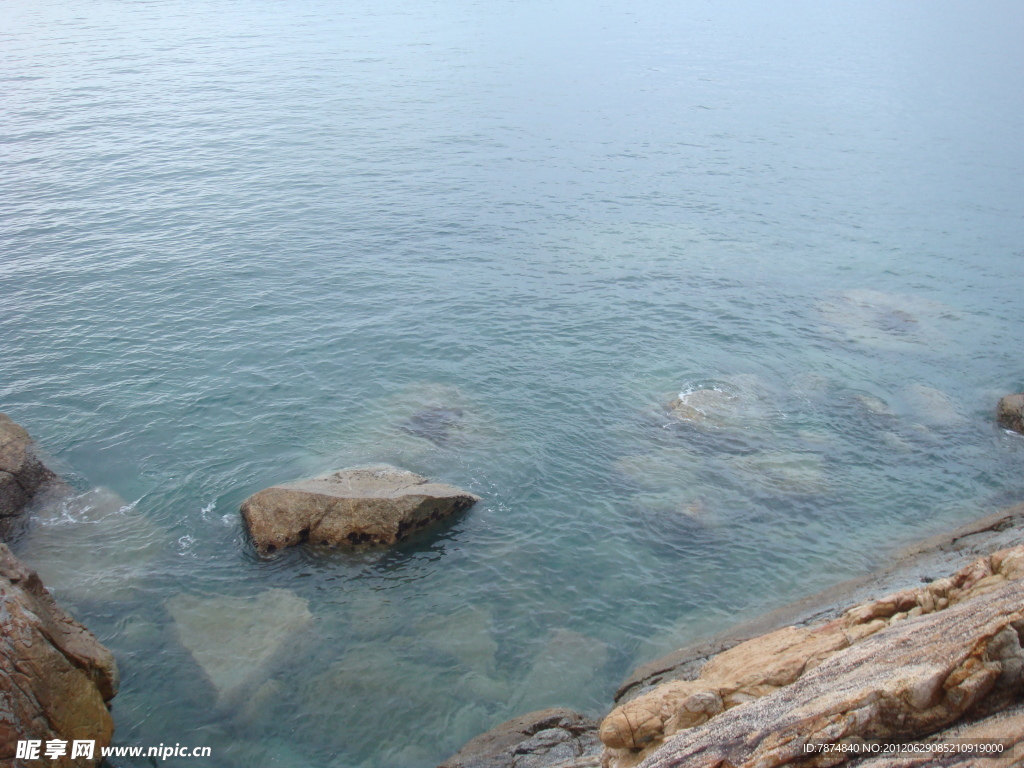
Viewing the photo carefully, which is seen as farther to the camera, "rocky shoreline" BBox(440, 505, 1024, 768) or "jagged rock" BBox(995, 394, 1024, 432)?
"jagged rock" BBox(995, 394, 1024, 432)

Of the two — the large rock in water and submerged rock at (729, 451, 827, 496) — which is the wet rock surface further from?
submerged rock at (729, 451, 827, 496)

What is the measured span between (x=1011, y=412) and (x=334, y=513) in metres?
31.6

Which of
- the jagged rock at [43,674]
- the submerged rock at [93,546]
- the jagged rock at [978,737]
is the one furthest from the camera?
the submerged rock at [93,546]

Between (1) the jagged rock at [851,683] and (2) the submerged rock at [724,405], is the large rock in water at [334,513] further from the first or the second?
(2) the submerged rock at [724,405]

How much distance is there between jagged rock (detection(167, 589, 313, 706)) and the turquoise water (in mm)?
117

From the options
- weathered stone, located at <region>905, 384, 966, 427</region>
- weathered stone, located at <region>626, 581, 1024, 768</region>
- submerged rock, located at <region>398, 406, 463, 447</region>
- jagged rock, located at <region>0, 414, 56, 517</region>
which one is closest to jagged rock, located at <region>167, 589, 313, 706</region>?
jagged rock, located at <region>0, 414, 56, 517</region>

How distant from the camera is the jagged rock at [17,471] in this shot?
2966cm

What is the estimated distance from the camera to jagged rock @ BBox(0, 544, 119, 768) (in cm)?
1872

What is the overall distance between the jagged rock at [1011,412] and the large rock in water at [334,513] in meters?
27.6

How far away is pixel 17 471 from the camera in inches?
1190

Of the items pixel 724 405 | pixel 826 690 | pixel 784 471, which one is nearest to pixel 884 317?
pixel 724 405

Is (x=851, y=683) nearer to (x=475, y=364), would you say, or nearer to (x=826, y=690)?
(x=826, y=690)

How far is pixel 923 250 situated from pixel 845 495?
3261 centimetres

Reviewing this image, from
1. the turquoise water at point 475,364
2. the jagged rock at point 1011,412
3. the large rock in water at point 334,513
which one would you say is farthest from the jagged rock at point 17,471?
the jagged rock at point 1011,412
